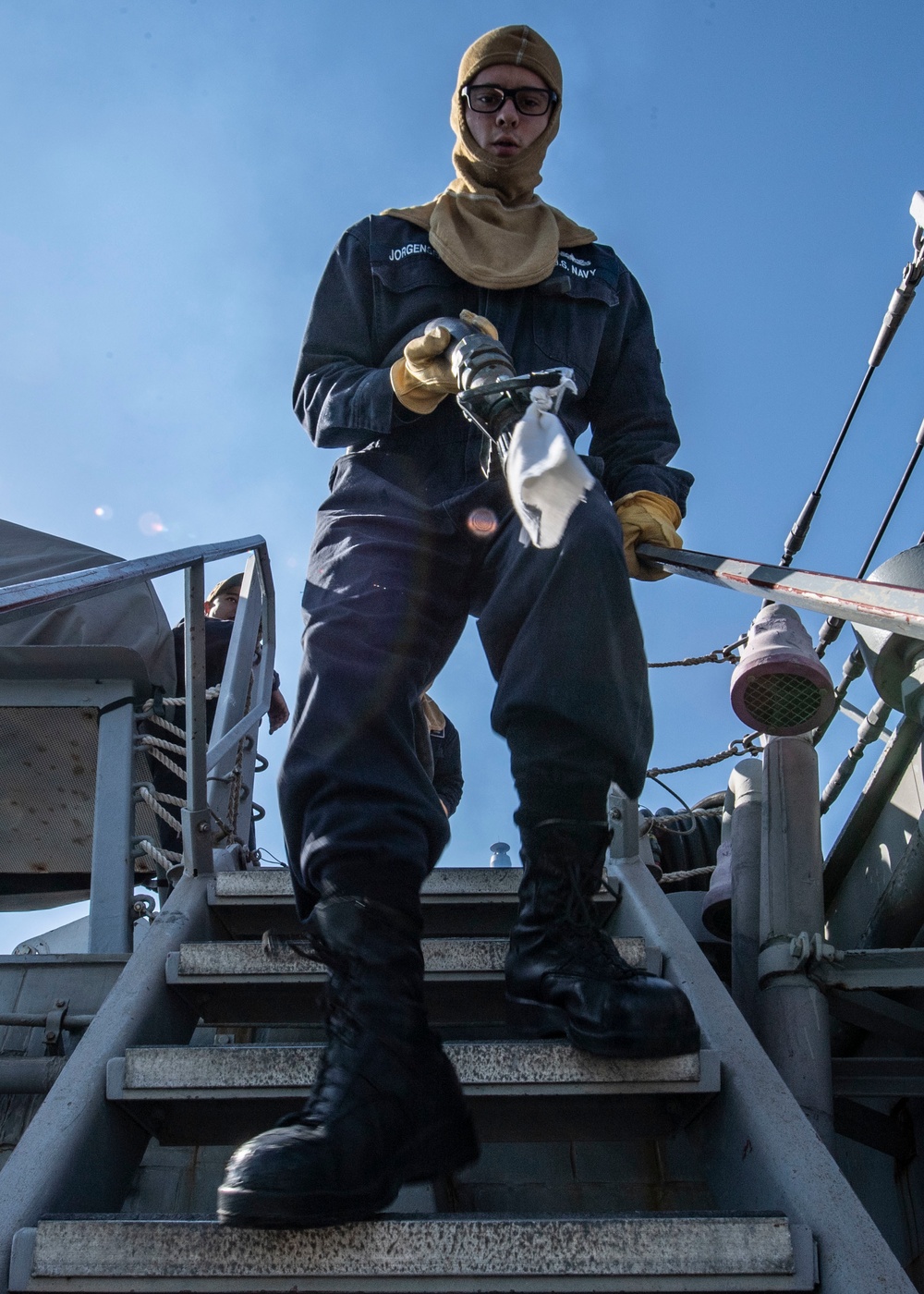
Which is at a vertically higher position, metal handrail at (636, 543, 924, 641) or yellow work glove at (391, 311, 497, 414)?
yellow work glove at (391, 311, 497, 414)

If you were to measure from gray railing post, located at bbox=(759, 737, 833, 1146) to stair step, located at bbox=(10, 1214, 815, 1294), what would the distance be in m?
0.85

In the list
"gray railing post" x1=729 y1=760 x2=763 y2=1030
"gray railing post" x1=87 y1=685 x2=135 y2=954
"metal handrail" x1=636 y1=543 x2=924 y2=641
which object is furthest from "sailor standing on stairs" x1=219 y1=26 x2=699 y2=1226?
"gray railing post" x1=87 y1=685 x2=135 y2=954

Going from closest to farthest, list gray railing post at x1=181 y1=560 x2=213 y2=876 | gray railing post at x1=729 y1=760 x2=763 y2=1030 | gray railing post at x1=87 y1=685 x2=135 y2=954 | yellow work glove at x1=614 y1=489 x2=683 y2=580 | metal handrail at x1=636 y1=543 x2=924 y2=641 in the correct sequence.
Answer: metal handrail at x1=636 y1=543 x2=924 y2=641
yellow work glove at x1=614 y1=489 x2=683 y2=580
gray railing post at x1=181 y1=560 x2=213 y2=876
gray railing post at x1=729 y1=760 x2=763 y2=1030
gray railing post at x1=87 y1=685 x2=135 y2=954

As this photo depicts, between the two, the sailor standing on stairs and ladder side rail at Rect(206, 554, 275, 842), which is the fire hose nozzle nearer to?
the sailor standing on stairs

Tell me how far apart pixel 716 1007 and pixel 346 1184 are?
721 mm

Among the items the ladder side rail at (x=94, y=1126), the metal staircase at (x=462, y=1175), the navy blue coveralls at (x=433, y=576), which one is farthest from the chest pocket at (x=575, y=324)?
the ladder side rail at (x=94, y=1126)

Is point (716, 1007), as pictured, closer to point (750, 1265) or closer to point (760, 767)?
point (750, 1265)

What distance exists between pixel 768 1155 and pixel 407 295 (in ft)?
5.28

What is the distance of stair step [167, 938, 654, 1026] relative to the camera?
1.82 m

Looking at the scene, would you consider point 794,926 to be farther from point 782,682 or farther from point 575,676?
point 575,676

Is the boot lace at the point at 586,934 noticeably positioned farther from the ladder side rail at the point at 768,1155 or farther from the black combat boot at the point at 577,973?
the ladder side rail at the point at 768,1155

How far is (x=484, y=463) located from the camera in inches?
69.0

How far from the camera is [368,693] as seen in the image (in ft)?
5.32

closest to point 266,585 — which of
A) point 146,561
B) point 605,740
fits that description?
point 146,561
